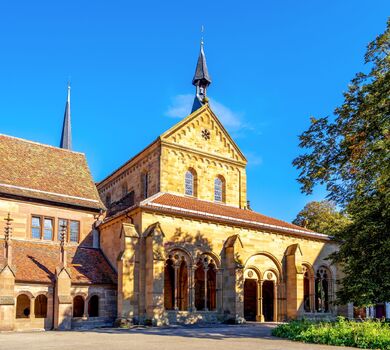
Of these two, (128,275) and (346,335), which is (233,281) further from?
(346,335)

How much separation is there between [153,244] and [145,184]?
33.5 feet

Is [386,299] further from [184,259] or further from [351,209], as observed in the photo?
[184,259]

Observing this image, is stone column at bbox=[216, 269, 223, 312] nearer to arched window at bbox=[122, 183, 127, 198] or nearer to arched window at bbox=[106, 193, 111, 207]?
arched window at bbox=[122, 183, 127, 198]

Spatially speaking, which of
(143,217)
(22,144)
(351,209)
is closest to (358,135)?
(351,209)

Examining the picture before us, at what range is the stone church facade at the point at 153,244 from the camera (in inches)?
941

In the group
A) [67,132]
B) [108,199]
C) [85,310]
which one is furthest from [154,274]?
[67,132]

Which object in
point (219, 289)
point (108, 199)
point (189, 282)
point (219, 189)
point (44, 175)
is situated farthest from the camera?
point (108, 199)

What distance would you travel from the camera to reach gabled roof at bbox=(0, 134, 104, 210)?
2733 cm

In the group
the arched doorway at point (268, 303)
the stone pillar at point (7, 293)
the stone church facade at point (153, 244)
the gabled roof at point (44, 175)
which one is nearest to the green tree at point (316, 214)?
the stone church facade at point (153, 244)

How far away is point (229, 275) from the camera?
27141 millimetres

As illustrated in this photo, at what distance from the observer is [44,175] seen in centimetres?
2939

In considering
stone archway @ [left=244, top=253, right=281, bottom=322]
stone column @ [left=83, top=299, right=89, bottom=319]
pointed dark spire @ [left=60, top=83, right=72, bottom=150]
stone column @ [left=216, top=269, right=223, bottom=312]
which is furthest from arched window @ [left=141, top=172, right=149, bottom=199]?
pointed dark spire @ [left=60, top=83, right=72, bottom=150]

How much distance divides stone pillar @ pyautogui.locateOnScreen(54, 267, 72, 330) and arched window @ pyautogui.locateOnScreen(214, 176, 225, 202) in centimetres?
1411

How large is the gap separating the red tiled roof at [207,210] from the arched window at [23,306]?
750 cm
